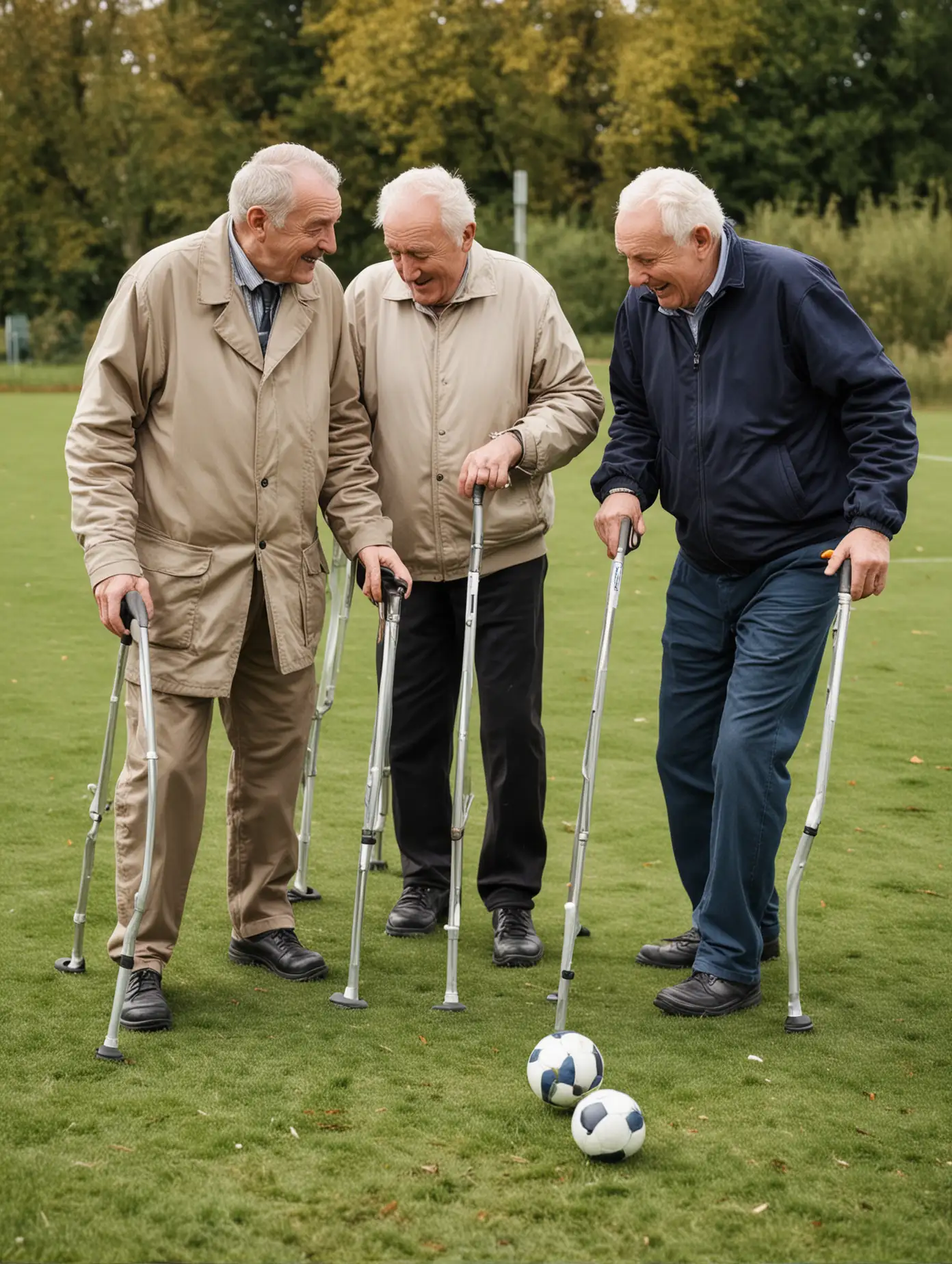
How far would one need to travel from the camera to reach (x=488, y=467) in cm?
445

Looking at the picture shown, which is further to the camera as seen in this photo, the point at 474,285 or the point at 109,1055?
the point at 474,285

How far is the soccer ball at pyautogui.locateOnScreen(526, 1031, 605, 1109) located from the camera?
3662 millimetres

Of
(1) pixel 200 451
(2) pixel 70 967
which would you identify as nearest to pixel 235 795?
Answer: (2) pixel 70 967

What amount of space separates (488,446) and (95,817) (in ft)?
4.69

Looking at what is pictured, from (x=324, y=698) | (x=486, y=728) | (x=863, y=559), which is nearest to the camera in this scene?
(x=863, y=559)

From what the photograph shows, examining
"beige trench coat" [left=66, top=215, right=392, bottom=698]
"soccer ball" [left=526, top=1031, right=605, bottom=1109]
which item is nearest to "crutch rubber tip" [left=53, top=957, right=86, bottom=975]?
"beige trench coat" [left=66, top=215, right=392, bottom=698]

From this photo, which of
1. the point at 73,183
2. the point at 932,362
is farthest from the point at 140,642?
the point at 73,183

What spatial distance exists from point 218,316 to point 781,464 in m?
1.49

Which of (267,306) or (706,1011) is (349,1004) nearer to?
(706,1011)

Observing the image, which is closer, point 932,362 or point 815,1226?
point 815,1226

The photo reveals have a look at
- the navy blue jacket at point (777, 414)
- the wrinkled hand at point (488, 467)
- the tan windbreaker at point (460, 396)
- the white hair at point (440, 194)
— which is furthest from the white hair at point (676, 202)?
the wrinkled hand at point (488, 467)

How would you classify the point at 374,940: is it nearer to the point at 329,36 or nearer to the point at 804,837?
the point at 804,837

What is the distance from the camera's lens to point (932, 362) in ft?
96.1

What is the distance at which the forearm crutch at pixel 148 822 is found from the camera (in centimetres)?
388
